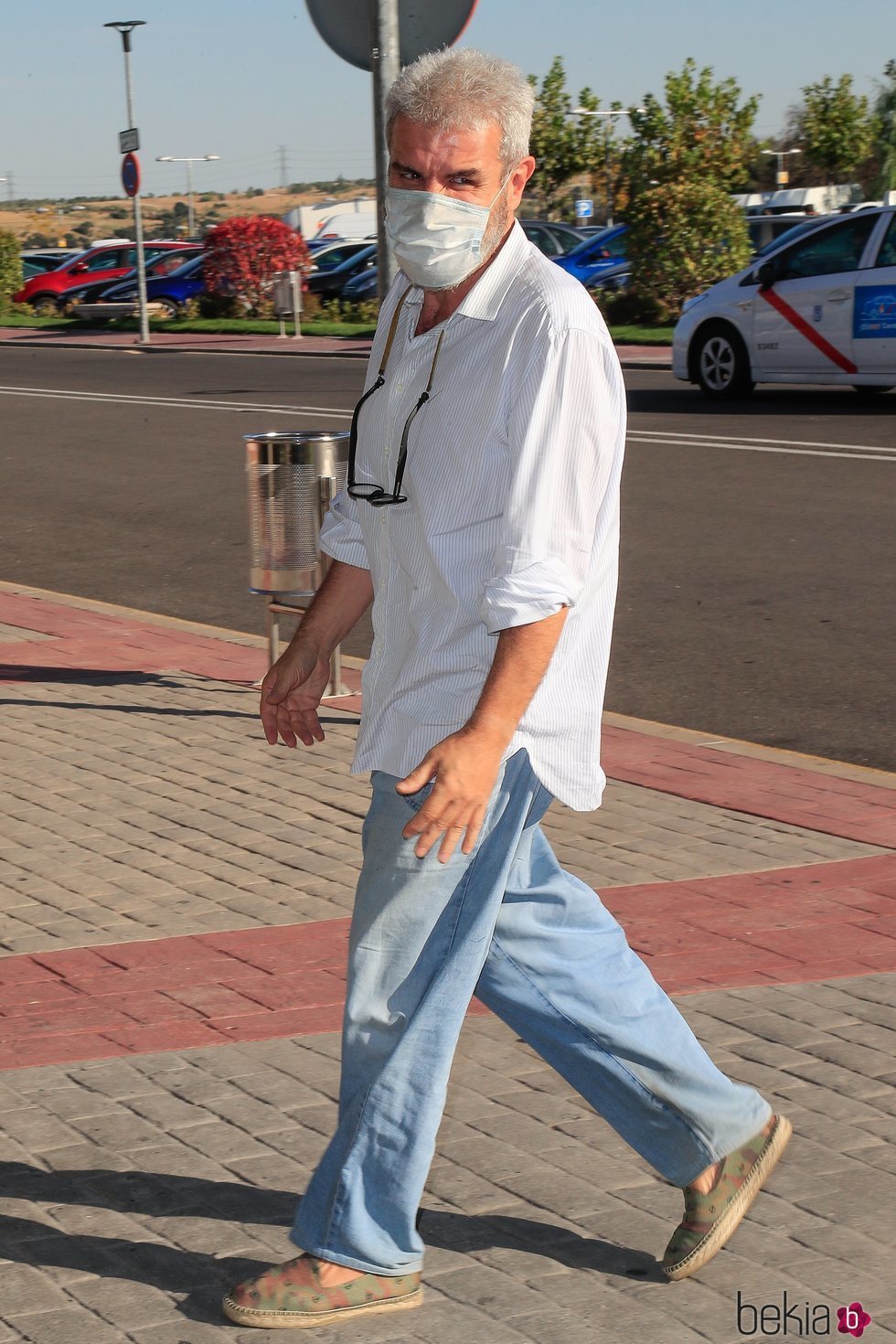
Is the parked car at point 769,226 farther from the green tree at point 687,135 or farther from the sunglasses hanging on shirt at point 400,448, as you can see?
the sunglasses hanging on shirt at point 400,448

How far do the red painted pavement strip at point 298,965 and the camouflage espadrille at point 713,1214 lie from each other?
→ 1.18 m

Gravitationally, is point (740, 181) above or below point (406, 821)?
above

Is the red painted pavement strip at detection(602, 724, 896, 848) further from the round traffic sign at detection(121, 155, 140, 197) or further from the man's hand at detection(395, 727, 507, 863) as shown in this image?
the round traffic sign at detection(121, 155, 140, 197)

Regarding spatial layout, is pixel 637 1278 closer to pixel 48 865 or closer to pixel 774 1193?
pixel 774 1193

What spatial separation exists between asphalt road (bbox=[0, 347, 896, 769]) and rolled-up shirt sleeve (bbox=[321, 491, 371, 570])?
3.75 meters

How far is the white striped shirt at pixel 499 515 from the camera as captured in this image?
2.64 m

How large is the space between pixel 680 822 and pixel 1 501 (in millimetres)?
8888

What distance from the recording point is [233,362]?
1030 inches

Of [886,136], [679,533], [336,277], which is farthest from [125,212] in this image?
[679,533]

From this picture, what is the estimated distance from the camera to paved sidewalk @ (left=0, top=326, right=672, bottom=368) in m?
24.2

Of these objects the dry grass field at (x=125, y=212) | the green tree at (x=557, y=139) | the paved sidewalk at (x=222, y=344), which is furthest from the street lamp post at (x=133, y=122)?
the dry grass field at (x=125, y=212)

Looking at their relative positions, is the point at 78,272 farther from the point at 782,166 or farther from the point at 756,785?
the point at 782,166

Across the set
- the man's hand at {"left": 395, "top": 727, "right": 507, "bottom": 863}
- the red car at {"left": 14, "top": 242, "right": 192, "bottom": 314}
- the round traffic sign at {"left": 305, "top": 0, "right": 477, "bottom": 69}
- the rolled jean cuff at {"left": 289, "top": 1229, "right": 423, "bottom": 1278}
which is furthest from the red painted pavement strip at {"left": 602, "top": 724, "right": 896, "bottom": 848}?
the red car at {"left": 14, "top": 242, "right": 192, "bottom": 314}

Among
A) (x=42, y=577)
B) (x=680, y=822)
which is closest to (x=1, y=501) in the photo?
(x=42, y=577)
